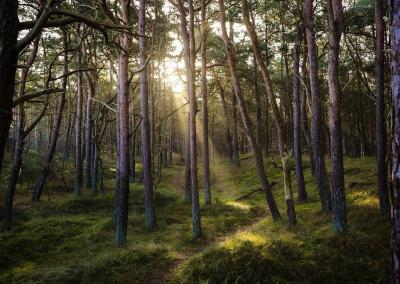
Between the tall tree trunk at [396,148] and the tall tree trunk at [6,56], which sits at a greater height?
the tall tree trunk at [6,56]

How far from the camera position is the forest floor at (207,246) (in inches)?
303

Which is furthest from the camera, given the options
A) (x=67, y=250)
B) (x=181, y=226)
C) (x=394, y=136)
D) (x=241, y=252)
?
(x=181, y=226)

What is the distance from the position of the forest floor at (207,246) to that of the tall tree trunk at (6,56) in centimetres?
512

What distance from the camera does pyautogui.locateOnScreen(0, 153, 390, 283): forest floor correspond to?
25.3ft

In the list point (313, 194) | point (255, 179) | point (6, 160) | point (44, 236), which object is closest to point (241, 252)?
point (44, 236)

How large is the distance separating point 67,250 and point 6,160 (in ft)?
78.9

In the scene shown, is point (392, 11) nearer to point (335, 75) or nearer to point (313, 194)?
point (335, 75)

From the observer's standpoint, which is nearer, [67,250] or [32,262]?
[32,262]

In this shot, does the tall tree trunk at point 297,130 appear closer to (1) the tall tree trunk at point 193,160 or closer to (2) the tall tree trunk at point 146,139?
(1) the tall tree trunk at point 193,160

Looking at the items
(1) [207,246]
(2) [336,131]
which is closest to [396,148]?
(2) [336,131]

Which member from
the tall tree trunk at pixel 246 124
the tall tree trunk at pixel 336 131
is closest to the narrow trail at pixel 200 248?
the tall tree trunk at pixel 246 124

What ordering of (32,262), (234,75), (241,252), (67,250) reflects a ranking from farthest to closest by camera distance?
(234,75)
(67,250)
(32,262)
(241,252)

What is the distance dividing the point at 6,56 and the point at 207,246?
866 cm

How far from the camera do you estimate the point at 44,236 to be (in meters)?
12.9
